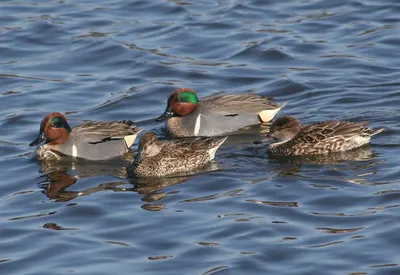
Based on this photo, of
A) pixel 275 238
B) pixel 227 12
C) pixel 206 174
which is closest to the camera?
pixel 275 238

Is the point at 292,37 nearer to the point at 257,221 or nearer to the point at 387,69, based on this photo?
the point at 387,69

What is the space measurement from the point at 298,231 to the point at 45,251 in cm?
242

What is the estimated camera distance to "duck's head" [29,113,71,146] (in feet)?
46.4

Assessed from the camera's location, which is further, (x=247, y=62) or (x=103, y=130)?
(x=247, y=62)

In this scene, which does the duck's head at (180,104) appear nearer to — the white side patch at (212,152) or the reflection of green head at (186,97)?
the reflection of green head at (186,97)

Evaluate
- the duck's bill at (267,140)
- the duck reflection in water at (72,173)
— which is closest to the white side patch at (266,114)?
the duck's bill at (267,140)

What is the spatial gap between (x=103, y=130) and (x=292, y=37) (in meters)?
5.81

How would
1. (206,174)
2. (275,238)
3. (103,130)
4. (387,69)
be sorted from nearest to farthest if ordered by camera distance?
1. (275,238)
2. (206,174)
3. (103,130)
4. (387,69)

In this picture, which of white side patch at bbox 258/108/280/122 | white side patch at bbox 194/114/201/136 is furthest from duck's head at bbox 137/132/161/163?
white side patch at bbox 258/108/280/122

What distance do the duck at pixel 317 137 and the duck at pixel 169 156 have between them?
771 millimetres

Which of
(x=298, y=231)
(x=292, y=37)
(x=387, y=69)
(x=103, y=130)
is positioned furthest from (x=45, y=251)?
(x=292, y=37)

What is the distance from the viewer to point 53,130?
46.5 feet

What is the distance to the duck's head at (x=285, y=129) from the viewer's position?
1388 cm

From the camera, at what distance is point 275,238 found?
433 inches
